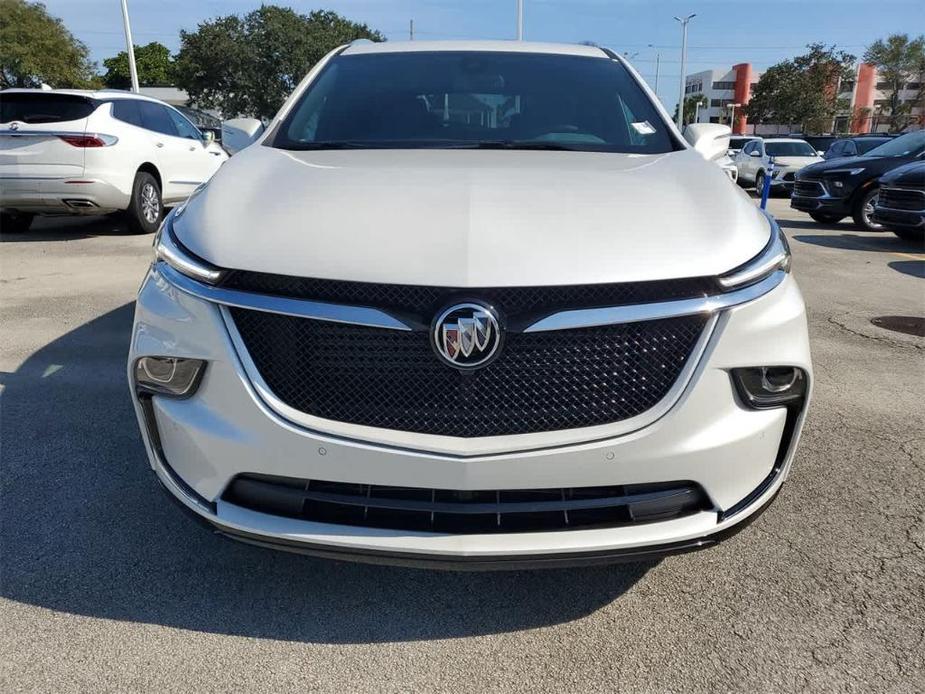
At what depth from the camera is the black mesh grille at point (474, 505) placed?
1.87 meters

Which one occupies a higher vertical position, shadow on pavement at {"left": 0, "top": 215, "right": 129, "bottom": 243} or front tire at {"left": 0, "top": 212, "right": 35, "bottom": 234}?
front tire at {"left": 0, "top": 212, "right": 35, "bottom": 234}

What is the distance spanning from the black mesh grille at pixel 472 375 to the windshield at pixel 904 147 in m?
11.9

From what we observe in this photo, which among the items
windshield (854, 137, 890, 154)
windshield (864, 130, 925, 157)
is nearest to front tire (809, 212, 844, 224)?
windshield (864, 130, 925, 157)

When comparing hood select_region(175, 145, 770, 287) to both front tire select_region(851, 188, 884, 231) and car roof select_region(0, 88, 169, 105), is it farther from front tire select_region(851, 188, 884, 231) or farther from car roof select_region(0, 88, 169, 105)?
front tire select_region(851, 188, 884, 231)

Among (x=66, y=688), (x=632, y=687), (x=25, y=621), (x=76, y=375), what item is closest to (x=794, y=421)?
(x=632, y=687)

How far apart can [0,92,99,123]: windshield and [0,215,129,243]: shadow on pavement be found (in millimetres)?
1477

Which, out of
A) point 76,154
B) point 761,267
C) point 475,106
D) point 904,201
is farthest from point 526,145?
point 904,201

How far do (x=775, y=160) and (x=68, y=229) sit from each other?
53.8 feet

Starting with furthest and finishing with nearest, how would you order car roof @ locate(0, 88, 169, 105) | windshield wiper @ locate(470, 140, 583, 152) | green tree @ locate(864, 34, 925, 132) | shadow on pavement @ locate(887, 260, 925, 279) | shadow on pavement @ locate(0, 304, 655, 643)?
green tree @ locate(864, 34, 925, 132) → car roof @ locate(0, 88, 169, 105) → shadow on pavement @ locate(887, 260, 925, 279) → windshield wiper @ locate(470, 140, 583, 152) → shadow on pavement @ locate(0, 304, 655, 643)

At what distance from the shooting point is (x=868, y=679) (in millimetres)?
1971

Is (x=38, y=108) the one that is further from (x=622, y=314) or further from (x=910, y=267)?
(x=910, y=267)

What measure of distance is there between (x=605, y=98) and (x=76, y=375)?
10.6 ft

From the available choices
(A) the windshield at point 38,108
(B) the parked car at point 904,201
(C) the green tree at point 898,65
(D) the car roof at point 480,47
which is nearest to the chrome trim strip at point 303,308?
(D) the car roof at point 480,47

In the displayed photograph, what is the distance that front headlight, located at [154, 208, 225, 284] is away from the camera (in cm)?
196
